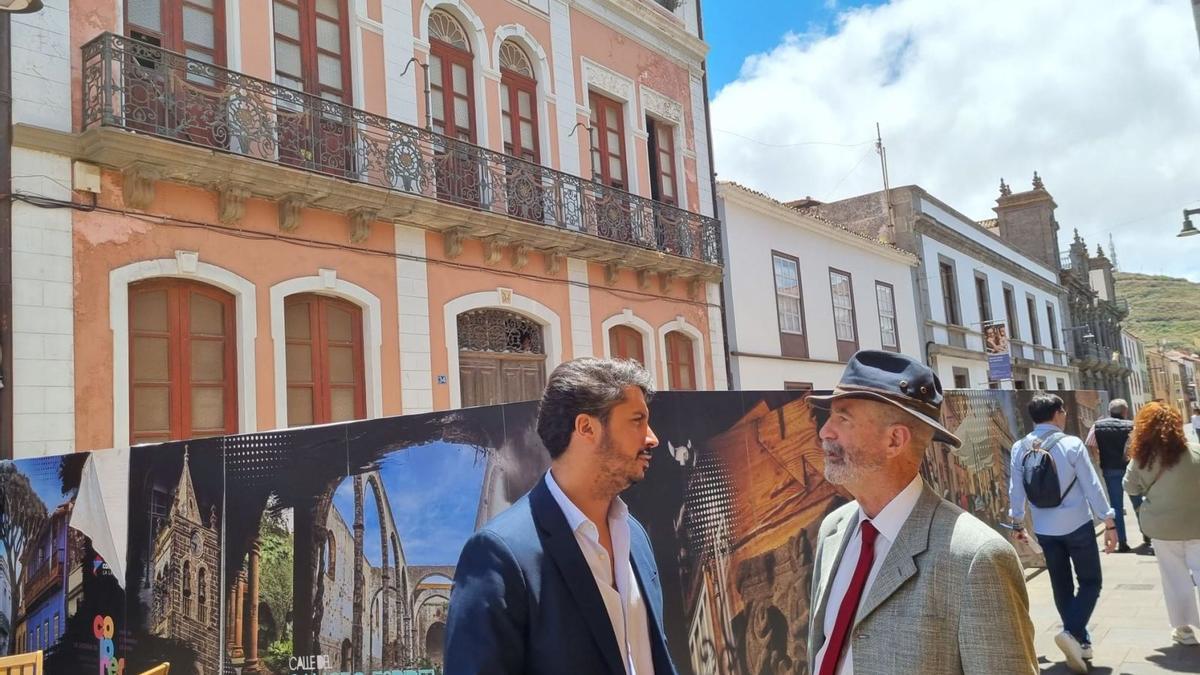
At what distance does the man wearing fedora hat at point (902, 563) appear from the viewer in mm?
2158

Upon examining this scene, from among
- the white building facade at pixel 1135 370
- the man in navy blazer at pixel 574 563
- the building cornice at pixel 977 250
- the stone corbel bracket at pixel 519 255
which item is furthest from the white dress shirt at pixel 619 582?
the white building facade at pixel 1135 370

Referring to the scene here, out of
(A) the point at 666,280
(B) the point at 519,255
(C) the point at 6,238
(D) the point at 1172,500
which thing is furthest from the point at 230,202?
(D) the point at 1172,500

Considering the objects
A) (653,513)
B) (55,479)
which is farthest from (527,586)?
(55,479)

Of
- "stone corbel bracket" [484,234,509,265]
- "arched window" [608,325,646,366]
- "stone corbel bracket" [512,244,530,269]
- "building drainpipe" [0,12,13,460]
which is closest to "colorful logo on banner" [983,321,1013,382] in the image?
"arched window" [608,325,646,366]

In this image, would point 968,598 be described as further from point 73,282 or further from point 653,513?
point 73,282

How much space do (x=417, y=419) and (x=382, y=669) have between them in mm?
1213

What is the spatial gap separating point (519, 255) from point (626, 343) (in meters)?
3.18

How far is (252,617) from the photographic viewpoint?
4.47 meters

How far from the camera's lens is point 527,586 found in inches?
86.2

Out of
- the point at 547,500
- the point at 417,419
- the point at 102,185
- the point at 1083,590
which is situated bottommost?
the point at 1083,590

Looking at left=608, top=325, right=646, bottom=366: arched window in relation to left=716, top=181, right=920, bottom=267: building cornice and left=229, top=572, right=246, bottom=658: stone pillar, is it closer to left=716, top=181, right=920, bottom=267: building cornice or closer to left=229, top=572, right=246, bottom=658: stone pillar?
left=716, top=181, right=920, bottom=267: building cornice

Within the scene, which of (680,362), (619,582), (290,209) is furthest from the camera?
(680,362)

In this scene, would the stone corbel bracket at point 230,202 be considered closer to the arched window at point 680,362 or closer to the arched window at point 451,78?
the arched window at point 451,78

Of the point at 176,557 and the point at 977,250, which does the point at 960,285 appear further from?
the point at 176,557
